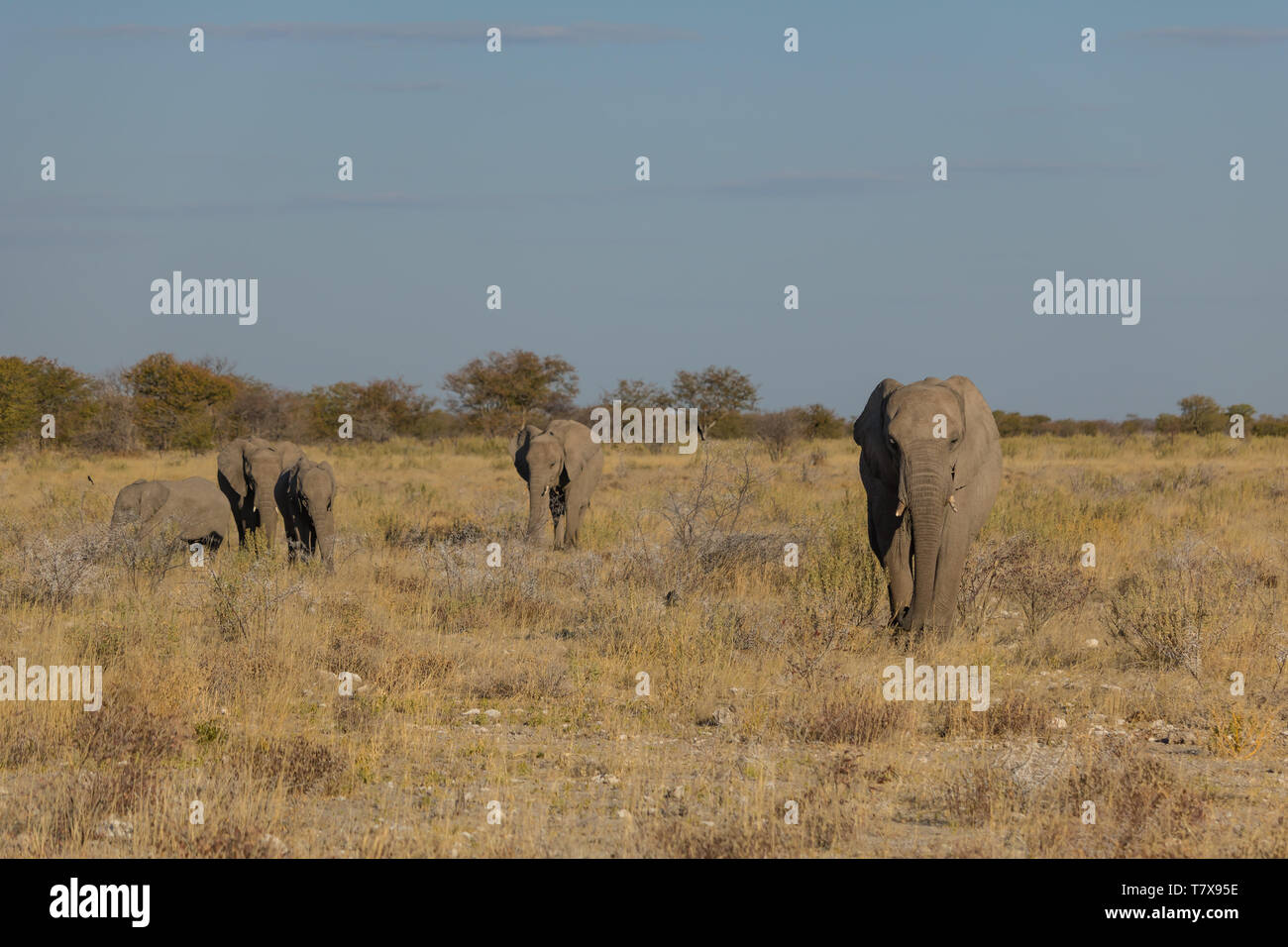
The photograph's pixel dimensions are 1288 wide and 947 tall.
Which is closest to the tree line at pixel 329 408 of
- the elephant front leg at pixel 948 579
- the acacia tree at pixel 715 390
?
the acacia tree at pixel 715 390

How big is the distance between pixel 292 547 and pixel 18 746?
29.3 ft

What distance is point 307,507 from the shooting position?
50.1 feet

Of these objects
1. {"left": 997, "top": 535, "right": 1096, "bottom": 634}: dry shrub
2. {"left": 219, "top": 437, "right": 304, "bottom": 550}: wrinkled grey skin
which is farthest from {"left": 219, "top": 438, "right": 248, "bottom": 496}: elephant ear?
{"left": 997, "top": 535, "right": 1096, "bottom": 634}: dry shrub

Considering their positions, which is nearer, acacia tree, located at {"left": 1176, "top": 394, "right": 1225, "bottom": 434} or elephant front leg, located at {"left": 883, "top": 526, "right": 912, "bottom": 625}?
elephant front leg, located at {"left": 883, "top": 526, "right": 912, "bottom": 625}

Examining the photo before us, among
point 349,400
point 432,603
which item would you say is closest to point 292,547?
point 432,603

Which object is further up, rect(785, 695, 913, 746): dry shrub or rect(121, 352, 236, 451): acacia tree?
rect(121, 352, 236, 451): acacia tree

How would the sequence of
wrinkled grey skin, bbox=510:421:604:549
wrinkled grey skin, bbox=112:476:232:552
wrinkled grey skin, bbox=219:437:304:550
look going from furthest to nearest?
wrinkled grey skin, bbox=510:421:604:549
wrinkled grey skin, bbox=219:437:304:550
wrinkled grey skin, bbox=112:476:232:552

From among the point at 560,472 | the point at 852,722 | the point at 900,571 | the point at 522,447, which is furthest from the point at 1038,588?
the point at 522,447

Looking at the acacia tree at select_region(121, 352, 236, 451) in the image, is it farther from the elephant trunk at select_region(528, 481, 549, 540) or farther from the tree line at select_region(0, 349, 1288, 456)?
the elephant trunk at select_region(528, 481, 549, 540)

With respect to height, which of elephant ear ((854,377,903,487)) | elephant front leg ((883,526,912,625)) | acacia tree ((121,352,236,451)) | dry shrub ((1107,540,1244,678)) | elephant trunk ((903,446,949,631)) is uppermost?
acacia tree ((121,352,236,451))

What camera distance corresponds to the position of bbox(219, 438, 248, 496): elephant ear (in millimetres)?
17844

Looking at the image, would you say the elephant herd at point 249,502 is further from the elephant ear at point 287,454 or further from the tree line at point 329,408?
the tree line at point 329,408

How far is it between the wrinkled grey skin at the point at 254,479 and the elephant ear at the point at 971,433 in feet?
30.1

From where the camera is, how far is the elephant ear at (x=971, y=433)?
10.3m
